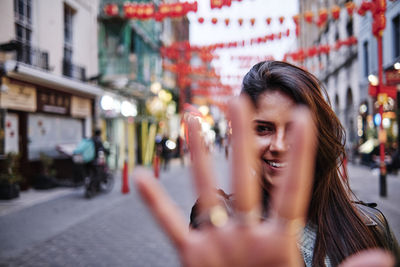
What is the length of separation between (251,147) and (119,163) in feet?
63.1

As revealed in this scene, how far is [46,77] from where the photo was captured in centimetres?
1118

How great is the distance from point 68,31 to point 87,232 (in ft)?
31.1

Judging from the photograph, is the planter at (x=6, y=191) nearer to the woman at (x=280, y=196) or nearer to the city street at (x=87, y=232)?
the city street at (x=87, y=232)

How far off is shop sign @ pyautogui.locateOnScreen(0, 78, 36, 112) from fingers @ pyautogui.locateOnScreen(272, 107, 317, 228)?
34.3 ft

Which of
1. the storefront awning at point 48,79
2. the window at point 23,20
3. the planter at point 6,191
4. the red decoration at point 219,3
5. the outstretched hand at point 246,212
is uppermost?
the red decoration at point 219,3

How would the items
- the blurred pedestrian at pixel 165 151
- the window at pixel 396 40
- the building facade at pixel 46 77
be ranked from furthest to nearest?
the blurred pedestrian at pixel 165 151
the window at pixel 396 40
the building facade at pixel 46 77

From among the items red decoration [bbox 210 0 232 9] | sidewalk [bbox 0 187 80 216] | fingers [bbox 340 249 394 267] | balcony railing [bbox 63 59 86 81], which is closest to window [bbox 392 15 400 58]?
red decoration [bbox 210 0 232 9]

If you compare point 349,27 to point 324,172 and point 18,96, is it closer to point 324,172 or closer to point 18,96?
Answer: point 18,96

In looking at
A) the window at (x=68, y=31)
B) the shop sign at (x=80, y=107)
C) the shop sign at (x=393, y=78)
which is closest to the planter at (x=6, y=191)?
the shop sign at (x=80, y=107)

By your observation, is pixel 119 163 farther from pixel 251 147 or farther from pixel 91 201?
pixel 251 147

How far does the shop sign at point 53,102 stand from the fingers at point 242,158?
1249 centimetres

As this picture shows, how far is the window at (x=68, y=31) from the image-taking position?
41.1 feet

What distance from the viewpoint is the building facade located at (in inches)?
337

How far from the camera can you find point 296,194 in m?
0.54
